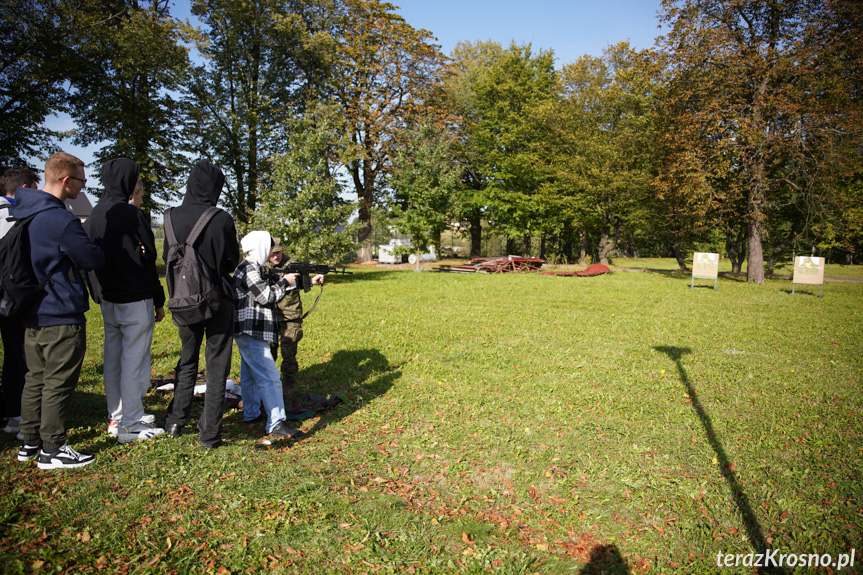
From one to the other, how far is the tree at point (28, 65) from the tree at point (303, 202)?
1025cm

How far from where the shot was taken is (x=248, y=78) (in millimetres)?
26031

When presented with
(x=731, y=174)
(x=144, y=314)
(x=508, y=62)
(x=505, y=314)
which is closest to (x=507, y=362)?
(x=505, y=314)

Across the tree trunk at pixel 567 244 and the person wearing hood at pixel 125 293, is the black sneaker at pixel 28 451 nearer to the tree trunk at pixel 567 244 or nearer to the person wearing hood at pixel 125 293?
the person wearing hood at pixel 125 293

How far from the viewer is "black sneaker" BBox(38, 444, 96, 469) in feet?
12.3

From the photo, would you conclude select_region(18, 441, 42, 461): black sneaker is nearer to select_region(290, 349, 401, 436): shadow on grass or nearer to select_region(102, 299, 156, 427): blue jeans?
select_region(102, 299, 156, 427): blue jeans

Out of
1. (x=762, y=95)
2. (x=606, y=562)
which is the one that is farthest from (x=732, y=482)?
(x=762, y=95)

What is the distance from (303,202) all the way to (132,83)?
11.8m

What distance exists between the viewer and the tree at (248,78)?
2441cm

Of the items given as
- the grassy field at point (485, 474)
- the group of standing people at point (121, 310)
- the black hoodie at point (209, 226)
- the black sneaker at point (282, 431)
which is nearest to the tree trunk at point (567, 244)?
the grassy field at point (485, 474)

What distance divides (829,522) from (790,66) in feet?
73.5

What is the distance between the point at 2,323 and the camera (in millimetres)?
4254

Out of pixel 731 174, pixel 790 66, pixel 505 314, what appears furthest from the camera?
pixel 731 174

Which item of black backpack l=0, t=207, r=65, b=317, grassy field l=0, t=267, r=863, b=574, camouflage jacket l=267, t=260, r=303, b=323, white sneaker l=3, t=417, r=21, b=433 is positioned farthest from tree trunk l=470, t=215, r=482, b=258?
black backpack l=0, t=207, r=65, b=317

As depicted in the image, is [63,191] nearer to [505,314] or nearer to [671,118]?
[505,314]
